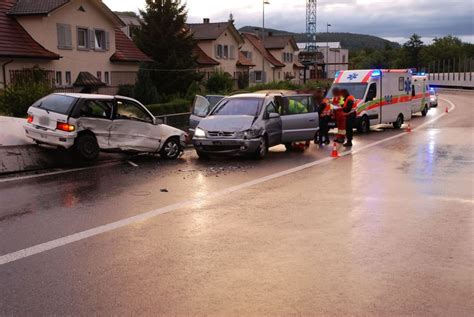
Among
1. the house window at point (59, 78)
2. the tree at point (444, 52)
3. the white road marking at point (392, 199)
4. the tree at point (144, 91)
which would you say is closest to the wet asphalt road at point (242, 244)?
the white road marking at point (392, 199)

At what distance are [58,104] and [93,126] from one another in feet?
3.06

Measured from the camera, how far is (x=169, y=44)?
37.7m

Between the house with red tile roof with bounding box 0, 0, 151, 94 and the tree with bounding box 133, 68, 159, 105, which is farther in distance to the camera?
the tree with bounding box 133, 68, 159, 105

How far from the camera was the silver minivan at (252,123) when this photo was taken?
1380 centimetres

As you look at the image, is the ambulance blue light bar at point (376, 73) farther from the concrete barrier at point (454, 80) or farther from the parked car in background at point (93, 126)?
the concrete barrier at point (454, 80)

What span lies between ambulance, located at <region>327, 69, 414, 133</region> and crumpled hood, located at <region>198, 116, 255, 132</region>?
30.6 feet

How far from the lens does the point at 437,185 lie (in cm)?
1054

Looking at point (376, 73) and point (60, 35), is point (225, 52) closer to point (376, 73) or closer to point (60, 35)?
point (60, 35)

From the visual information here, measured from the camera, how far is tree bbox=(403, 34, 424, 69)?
144438 millimetres

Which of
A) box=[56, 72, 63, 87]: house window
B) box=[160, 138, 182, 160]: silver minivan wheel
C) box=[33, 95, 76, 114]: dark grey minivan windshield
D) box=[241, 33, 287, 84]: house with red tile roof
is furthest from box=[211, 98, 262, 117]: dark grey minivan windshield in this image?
box=[241, 33, 287, 84]: house with red tile roof

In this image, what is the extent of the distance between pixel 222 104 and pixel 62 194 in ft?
22.7

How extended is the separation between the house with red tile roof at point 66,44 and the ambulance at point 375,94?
46.8ft

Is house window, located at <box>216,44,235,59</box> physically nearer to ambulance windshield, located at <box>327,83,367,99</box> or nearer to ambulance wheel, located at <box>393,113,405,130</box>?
ambulance wheel, located at <box>393,113,405,130</box>

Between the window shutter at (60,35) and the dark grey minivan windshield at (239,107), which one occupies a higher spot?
the window shutter at (60,35)
